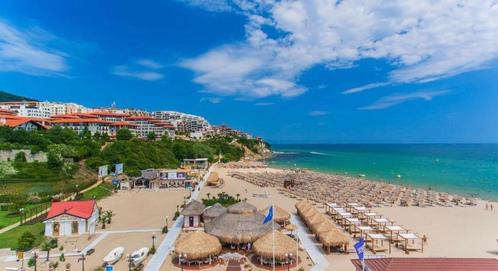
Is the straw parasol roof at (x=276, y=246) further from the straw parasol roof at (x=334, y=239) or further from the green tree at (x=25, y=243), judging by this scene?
the green tree at (x=25, y=243)

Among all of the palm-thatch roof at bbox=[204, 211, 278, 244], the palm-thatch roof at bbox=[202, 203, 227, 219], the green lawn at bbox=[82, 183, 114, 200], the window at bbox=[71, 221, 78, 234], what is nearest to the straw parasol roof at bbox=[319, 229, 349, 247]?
the palm-thatch roof at bbox=[204, 211, 278, 244]

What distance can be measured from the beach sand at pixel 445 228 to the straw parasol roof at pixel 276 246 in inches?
54.8

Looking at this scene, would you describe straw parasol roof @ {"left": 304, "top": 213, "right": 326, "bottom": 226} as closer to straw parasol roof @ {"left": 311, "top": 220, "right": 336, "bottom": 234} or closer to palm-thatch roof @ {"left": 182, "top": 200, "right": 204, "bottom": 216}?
straw parasol roof @ {"left": 311, "top": 220, "right": 336, "bottom": 234}

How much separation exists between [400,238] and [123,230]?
66.0 ft

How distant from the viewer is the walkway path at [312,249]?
698 inches

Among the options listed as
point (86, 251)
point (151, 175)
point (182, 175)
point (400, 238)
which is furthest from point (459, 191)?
point (86, 251)

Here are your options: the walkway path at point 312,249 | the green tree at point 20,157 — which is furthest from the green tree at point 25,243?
the green tree at point 20,157

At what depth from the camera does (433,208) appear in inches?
1337

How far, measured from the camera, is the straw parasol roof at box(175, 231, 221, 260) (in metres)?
17.5

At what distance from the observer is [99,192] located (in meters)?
39.4

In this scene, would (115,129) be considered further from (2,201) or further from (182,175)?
(2,201)

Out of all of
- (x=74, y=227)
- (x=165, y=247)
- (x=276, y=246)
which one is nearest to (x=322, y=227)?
(x=276, y=246)

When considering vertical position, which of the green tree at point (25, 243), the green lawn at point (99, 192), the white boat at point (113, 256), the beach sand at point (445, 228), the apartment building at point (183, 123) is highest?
the apartment building at point (183, 123)

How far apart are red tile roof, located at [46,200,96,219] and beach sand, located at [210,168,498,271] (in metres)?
16.5
